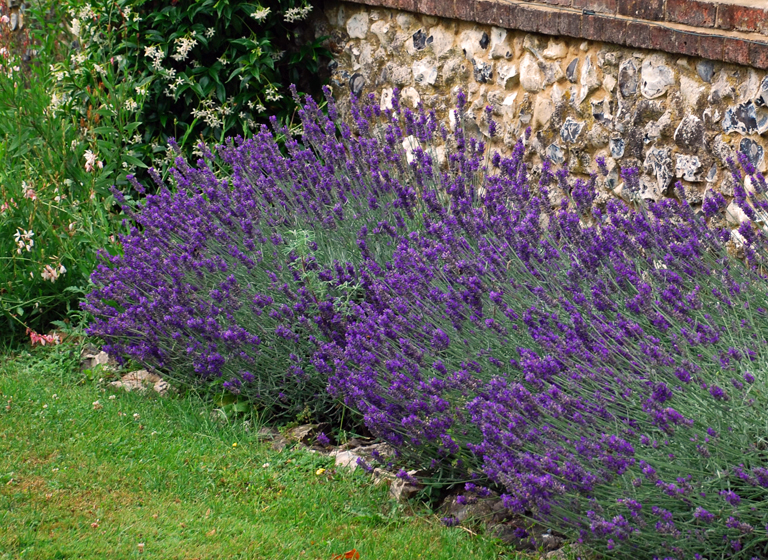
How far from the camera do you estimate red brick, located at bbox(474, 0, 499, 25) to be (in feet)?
17.9

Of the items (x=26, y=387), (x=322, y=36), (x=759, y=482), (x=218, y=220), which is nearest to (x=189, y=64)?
(x=322, y=36)

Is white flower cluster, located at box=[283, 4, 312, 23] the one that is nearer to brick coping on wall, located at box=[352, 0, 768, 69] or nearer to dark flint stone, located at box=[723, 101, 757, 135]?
brick coping on wall, located at box=[352, 0, 768, 69]

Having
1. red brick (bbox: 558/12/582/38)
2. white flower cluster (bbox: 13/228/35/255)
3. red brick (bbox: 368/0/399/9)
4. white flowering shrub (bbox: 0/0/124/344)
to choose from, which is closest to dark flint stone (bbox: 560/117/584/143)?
red brick (bbox: 558/12/582/38)

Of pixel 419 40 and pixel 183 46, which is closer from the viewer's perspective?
pixel 419 40

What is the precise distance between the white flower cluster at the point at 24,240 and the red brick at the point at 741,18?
385 centimetres

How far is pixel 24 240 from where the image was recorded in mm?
5234

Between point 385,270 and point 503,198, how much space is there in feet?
2.34

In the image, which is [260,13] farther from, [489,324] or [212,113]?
[489,324]

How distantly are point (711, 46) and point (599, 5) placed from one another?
84cm

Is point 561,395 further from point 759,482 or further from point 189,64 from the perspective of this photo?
point 189,64

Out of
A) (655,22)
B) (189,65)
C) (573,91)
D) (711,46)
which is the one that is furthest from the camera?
(189,65)

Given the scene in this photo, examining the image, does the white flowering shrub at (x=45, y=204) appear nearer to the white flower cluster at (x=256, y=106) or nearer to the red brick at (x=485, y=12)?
the white flower cluster at (x=256, y=106)

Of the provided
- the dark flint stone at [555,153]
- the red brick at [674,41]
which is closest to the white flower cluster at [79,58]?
the dark flint stone at [555,153]

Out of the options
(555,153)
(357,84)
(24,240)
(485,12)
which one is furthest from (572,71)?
(24,240)
